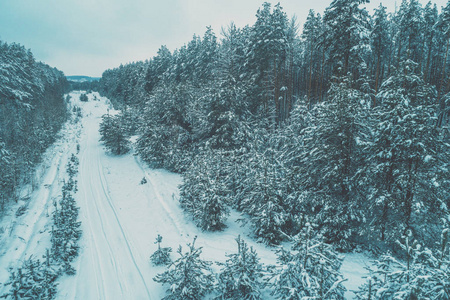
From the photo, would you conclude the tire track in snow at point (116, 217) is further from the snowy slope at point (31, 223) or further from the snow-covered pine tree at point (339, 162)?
the snow-covered pine tree at point (339, 162)

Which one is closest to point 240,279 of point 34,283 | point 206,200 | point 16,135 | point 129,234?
point 206,200

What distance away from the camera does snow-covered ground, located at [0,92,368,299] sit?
8633 mm

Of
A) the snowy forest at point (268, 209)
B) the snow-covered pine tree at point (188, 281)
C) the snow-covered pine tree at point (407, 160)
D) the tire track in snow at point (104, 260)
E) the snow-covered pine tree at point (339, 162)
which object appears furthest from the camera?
the snow-covered pine tree at point (339, 162)

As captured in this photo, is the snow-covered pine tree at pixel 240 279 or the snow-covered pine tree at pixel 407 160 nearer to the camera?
the snow-covered pine tree at pixel 240 279

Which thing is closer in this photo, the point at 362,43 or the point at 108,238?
the point at 108,238

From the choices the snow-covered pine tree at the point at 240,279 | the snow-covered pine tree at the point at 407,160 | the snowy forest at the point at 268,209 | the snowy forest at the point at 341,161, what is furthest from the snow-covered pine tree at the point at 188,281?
the snow-covered pine tree at the point at 407,160

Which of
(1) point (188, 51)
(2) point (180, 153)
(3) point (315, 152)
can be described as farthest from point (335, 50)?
(1) point (188, 51)

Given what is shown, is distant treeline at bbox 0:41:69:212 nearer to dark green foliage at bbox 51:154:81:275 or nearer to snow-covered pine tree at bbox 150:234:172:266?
dark green foliage at bbox 51:154:81:275

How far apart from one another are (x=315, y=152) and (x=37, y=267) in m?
12.6

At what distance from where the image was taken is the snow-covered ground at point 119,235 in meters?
8.63

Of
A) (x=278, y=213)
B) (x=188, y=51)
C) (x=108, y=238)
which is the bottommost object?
(x=108, y=238)

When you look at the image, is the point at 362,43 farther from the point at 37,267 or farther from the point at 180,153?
the point at 37,267

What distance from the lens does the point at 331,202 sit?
32.1ft

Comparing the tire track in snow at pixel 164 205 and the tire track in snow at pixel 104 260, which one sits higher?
the tire track in snow at pixel 164 205
